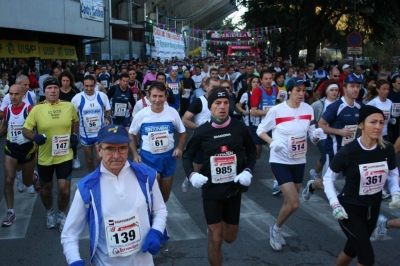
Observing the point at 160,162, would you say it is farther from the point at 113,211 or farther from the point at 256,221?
the point at 113,211

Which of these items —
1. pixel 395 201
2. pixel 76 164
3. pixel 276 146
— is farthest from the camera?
pixel 76 164

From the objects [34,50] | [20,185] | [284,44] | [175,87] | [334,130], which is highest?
[284,44]

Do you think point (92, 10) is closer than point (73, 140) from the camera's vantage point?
No

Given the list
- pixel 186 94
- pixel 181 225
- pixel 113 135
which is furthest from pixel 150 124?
pixel 186 94

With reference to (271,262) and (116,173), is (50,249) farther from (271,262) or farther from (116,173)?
(116,173)

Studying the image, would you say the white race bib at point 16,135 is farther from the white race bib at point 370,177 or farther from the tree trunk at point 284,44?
the tree trunk at point 284,44

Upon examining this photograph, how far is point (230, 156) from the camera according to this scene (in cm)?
512

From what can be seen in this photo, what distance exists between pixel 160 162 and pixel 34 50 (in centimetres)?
1821

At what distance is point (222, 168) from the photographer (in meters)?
5.07

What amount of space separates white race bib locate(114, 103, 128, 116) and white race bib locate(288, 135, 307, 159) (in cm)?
596

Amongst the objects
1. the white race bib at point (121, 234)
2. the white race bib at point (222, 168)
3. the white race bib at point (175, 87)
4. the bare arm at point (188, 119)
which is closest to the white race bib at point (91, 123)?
the bare arm at point (188, 119)

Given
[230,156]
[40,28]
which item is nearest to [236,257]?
[230,156]

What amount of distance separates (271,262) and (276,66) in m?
22.3

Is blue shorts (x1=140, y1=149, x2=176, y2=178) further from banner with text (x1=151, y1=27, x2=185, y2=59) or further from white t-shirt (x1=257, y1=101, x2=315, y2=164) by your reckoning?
banner with text (x1=151, y1=27, x2=185, y2=59)
